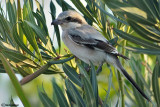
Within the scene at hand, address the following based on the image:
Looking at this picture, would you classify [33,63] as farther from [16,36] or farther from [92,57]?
[92,57]

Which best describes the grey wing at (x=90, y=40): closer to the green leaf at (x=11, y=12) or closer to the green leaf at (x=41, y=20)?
the green leaf at (x=41, y=20)

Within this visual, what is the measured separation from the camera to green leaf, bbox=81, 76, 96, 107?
3.92 feet

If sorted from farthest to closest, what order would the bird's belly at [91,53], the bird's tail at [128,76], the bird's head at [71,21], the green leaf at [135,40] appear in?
the bird's head at [71,21]
the bird's belly at [91,53]
the bird's tail at [128,76]
the green leaf at [135,40]

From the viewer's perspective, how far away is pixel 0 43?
155cm

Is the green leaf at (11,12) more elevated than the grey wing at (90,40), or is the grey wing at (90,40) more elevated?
the green leaf at (11,12)

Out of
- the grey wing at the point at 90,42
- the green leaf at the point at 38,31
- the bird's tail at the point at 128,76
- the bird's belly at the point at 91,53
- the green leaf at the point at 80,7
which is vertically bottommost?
the bird's tail at the point at 128,76

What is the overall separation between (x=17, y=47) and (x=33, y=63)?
0.15 m

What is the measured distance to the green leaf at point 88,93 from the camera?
1.20 meters

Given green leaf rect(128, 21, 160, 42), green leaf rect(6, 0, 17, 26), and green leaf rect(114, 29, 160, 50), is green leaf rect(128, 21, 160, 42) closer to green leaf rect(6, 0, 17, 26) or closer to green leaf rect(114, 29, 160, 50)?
green leaf rect(114, 29, 160, 50)

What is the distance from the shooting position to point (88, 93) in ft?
3.98

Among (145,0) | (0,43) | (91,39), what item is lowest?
(91,39)

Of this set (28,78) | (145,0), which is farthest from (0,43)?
(145,0)

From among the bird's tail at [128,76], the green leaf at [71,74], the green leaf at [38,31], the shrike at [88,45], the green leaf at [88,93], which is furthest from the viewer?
the shrike at [88,45]

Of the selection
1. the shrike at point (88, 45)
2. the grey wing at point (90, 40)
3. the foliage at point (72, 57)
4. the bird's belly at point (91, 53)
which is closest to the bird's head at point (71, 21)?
the shrike at point (88, 45)
